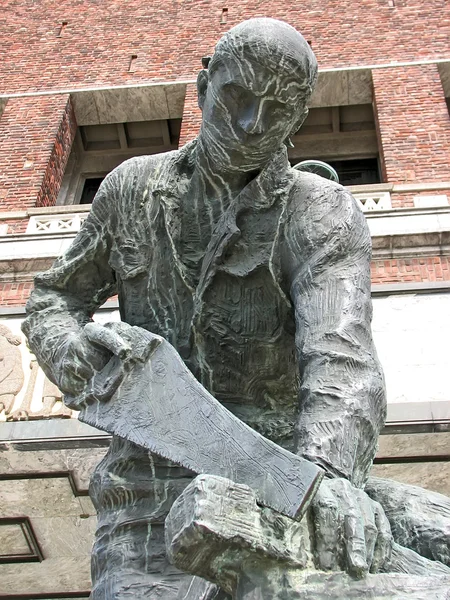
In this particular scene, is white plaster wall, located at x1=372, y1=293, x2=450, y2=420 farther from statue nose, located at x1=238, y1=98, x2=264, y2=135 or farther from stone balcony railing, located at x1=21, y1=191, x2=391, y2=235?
statue nose, located at x1=238, y1=98, x2=264, y2=135

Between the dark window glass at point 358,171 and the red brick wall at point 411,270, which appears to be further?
the dark window glass at point 358,171

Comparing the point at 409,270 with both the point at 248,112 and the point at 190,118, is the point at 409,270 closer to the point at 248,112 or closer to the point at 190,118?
the point at 190,118

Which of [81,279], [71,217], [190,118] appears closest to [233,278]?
[81,279]

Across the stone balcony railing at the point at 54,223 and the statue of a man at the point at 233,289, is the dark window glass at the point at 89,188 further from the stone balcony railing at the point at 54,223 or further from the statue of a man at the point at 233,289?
the statue of a man at the point at 233,289

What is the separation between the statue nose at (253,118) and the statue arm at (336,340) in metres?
0.31

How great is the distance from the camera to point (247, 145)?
2.12 metres

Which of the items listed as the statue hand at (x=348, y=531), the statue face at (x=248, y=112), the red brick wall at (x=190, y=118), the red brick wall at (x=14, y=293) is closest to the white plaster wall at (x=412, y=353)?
the red brick wall at (x=14, y=293)

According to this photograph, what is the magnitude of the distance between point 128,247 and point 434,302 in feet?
16.8

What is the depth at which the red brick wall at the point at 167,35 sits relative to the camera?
12141 millimetres

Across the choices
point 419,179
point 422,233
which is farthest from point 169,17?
point 422,233

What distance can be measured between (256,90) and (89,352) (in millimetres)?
779

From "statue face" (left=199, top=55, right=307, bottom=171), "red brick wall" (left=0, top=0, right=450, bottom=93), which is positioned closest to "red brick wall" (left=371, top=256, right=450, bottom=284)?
"red brick wall" (left=0, top=0, right=450, bottom=93)

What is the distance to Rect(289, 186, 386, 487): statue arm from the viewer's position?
69.9 inches

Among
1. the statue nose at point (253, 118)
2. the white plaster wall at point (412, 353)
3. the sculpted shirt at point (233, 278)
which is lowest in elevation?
the sculpted shirt at point (233, 278)
